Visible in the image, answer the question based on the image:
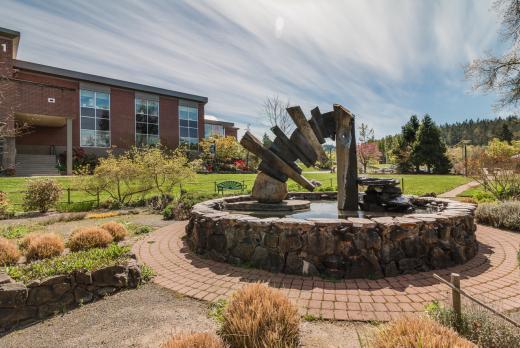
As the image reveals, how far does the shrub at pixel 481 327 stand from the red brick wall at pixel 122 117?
32.9 meters

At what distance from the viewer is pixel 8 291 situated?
352 centimetres

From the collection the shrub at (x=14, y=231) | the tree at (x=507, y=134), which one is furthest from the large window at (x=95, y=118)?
the tree at (x=507, y=134)

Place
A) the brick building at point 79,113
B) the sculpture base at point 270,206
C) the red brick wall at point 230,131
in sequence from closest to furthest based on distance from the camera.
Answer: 1. the sculpture base at point 270,206
2. the brick building at point 79,113
3. the red brick wall at point 230,131

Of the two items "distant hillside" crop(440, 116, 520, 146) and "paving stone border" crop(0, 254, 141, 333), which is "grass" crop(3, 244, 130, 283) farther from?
"distant hillside" crop(440, 116, 520, 146)

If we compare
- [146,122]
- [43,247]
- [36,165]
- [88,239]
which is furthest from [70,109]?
[43,247]

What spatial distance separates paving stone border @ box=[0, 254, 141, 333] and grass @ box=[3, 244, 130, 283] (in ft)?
0.38

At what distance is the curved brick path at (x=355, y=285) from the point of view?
3540 mm

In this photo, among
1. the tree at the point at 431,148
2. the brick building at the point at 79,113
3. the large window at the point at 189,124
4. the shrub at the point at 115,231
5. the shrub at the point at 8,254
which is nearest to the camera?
the shrub at the point at 8,254

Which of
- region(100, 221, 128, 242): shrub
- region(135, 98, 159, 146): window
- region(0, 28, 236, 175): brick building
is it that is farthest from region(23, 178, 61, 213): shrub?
region(135, 98, 159, 146): window

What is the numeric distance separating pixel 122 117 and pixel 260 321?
33132 millimetres

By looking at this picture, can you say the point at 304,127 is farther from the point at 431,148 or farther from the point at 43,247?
the point at 431,148

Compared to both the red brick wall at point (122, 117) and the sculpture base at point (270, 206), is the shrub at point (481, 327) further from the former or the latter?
the red brick wall at point (122, 117)

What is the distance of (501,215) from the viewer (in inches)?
328

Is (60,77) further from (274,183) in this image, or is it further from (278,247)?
(278,247)
